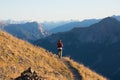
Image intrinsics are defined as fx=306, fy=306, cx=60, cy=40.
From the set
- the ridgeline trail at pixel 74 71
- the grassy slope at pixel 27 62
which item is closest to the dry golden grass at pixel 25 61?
the grassy slope at pixel 27 62

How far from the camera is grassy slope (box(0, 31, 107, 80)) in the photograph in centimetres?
3391

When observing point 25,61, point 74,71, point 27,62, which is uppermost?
point 25,61

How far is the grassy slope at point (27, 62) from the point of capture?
33.9 m

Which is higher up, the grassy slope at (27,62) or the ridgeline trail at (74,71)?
the grassy slope at (27,62)

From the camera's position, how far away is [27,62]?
3759 cm

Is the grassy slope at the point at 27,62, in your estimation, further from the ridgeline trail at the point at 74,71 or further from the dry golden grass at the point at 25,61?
the ridgeline trail at the point at 74,71

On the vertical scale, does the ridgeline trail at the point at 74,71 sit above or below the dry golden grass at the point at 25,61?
below

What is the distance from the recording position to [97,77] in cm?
4322

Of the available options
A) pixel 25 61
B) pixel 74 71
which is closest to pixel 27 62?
pixel 25 61

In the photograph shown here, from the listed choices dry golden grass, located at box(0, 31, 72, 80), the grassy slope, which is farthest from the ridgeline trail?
dry golden grass, located at box(0, 31, 72, 80)

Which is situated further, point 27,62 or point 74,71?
point 74,71

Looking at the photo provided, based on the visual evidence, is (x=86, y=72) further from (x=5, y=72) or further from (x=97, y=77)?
(x=5, y=72)

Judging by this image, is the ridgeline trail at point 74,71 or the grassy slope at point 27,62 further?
the ridgeline trail at point 74,71

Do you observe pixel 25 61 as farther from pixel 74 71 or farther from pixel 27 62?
pixel 74 71
